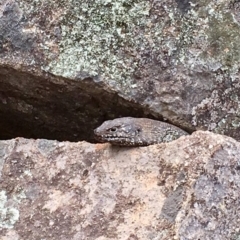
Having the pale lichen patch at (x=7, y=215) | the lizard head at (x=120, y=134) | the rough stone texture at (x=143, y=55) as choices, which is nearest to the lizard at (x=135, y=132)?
the lizard head at (x=120, y=134)

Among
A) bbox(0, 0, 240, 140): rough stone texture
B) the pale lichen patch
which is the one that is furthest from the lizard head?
the pale lichen patch

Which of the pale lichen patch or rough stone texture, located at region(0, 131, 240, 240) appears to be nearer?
rough stone texture, located at region(0, 131, 240, 240)

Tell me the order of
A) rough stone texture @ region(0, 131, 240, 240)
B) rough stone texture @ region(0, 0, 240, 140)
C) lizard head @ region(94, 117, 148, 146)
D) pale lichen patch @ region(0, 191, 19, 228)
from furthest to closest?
rough stone texture @ region(0, 0, 240, 140), lizard head @ region(94, 117, 148, 146), pale lichen patch @ region(0, 191, 19, 228), rough stone texture @ region(0, 131, 240, 240)

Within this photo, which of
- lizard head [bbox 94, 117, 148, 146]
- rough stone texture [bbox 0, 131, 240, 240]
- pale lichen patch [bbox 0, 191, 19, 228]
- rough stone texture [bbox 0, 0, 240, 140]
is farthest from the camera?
rough stone texture [bbox 0, 0, 240, 140]

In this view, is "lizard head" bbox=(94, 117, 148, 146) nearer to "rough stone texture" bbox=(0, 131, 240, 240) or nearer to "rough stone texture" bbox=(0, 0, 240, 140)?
"rough stone texture" bbox=(0, 131, 240, 240)

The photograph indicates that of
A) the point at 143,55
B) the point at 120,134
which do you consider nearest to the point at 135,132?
the point at 120,134

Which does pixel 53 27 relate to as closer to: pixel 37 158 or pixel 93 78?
pixel 93 78

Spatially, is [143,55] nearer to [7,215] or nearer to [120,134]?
[120,134]
